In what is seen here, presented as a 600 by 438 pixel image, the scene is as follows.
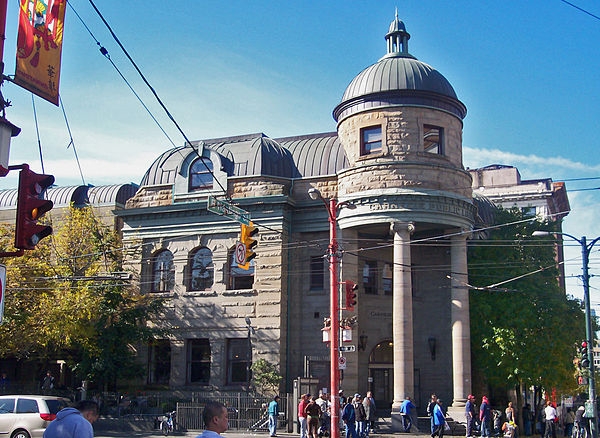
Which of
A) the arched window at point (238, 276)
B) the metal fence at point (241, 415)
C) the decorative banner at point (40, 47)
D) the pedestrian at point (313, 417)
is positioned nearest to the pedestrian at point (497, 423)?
the metal fence at point (241, 415)

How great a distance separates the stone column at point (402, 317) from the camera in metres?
30.6

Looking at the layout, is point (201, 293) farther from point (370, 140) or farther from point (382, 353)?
point (370, 140)

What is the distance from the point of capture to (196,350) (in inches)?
1384

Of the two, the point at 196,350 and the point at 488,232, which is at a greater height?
the point at 488,232

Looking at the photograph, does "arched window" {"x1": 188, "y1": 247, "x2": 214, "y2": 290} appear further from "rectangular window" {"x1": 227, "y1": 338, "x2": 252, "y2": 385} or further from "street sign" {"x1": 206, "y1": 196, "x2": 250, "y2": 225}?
"street sign" {"x1": 206, "y1": 196, "x2": 250, "y2": 225}

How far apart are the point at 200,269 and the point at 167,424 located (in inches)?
346

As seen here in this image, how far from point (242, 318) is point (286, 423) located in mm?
5959

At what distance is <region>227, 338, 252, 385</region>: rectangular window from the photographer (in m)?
33.9

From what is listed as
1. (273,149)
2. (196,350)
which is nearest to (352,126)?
(273,149)

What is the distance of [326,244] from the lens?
113 feet

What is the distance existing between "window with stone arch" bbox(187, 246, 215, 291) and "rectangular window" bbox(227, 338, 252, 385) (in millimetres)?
3243

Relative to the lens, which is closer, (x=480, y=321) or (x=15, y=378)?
(x=480, y=321)

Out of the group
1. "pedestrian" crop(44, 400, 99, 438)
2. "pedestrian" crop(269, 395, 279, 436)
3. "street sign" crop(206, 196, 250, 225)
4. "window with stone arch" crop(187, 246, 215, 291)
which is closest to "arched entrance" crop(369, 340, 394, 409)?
"pedestrian" crop(269, 395, 279, 436)

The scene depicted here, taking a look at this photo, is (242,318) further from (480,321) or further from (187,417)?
(480,321)
